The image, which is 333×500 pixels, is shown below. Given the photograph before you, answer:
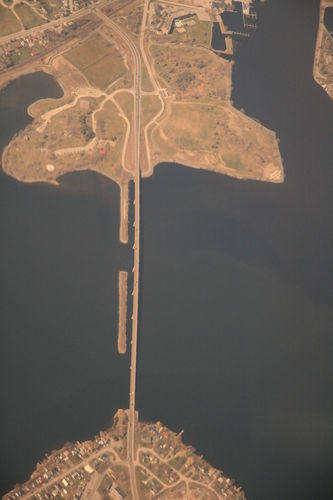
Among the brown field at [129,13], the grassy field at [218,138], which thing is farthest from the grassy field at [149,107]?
the brown field at [129,13]

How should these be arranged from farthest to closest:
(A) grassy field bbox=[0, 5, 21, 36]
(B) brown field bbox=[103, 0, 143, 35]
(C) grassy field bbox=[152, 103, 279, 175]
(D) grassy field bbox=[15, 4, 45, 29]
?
(B) brown field bbox=[103, 0, 143, 35] → (D) grassy field bbox=[15, 4, 45, 29] → (A) grassy field bbox=[0, 5, 21, 36] → (C) grassy field bbox=[152, 103, 279, 175]

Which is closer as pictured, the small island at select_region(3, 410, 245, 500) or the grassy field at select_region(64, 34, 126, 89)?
the small island at select_region(3, 410, 245, 500)

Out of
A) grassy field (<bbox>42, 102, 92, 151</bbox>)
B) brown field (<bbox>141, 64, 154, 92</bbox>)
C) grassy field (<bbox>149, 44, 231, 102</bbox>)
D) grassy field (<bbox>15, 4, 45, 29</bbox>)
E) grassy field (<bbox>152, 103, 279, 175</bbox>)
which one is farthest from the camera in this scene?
grassy field (<bbox>149, 44, 231, 102</bbox>)

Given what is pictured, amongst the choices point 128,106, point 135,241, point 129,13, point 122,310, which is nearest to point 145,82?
point 128,106

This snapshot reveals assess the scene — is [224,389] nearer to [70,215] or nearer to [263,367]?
[263,367]

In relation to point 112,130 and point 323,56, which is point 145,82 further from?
point 323,56

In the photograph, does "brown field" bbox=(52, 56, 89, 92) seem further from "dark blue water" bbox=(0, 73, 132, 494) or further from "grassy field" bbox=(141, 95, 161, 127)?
"grassy field" bbox=(141, 95, 161, 127)

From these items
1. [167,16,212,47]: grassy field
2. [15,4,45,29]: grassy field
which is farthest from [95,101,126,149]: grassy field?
[15,4,45,29]: grassy field
